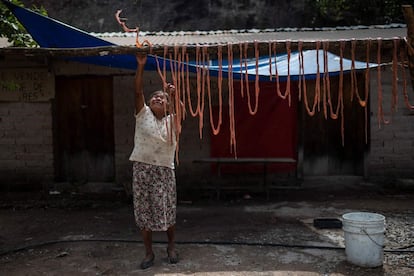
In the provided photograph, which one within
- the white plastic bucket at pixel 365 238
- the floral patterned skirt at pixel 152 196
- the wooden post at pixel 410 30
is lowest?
the white plastic bucket at pixel 365 238

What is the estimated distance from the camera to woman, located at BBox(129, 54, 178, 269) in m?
3.51

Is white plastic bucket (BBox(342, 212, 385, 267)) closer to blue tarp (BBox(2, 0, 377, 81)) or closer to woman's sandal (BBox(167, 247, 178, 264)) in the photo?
blue tarp (BBox(2, 0, 377, 81))

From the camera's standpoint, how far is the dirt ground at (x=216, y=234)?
369 centimetres

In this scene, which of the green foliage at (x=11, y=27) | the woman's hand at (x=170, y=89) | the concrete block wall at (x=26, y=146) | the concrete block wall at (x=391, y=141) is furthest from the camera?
the concrete block wall at (x=26, y=146)

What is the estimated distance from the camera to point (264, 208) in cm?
582

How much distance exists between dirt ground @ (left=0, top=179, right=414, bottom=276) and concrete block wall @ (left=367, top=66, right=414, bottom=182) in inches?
12.3

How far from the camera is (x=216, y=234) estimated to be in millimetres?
4621

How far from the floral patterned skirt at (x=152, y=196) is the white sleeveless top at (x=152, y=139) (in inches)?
2.5

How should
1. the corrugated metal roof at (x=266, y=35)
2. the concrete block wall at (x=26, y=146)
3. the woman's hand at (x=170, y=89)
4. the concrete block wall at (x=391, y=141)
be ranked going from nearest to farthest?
1. the woman's hand at (x=170, y=89)
2. the corrugated metal roof at (x=266, y=35)
3. the concrete block wall at (x=391, y=141)
4. the concrete block wall at (x=26, y=146)

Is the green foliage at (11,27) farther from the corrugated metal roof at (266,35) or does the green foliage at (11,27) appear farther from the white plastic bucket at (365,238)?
the white plastic bucket at (365,238)

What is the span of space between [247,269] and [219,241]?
0.76 meters

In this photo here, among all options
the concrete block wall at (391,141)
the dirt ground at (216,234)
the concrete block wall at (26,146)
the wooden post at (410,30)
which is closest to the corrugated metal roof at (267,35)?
the concrete block wall at (391,141)

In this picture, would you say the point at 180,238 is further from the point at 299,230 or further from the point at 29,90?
the point at 29,90

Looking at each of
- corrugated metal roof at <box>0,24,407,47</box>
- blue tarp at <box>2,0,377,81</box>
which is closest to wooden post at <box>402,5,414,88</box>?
blue tarp at <box>2,0,377,81</box>
